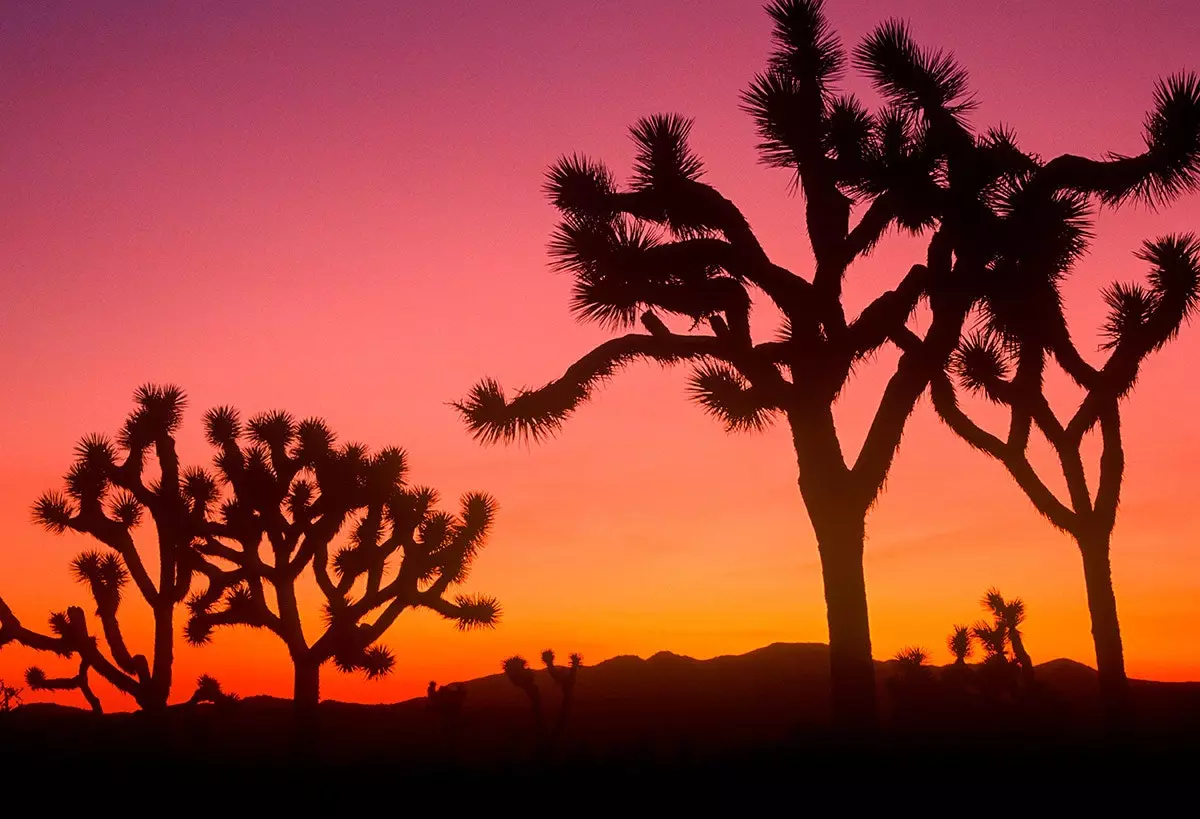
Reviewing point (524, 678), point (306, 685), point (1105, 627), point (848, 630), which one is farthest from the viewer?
point (524, 678)

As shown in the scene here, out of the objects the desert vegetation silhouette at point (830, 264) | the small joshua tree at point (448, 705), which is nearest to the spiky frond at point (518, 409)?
the desert vegetation silhouette at point (830, 264)

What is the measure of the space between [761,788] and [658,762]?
1049mm

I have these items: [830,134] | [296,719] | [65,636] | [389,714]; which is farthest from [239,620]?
[389,714]

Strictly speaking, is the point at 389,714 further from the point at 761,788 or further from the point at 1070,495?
the point at 761,788

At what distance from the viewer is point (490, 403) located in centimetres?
955

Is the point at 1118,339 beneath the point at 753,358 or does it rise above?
above

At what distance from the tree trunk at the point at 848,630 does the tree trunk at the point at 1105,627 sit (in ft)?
13.9

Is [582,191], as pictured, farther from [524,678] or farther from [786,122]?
[524,678]

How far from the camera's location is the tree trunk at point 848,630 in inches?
347

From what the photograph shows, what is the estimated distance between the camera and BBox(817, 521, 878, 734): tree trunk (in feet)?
28.9

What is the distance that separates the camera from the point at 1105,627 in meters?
11.8

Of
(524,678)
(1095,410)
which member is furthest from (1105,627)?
(524,678)

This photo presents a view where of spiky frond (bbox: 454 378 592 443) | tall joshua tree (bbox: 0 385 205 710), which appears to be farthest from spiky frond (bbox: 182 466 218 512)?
spiky frond (bbox: 454 378 592 443)

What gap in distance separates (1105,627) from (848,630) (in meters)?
4.51
